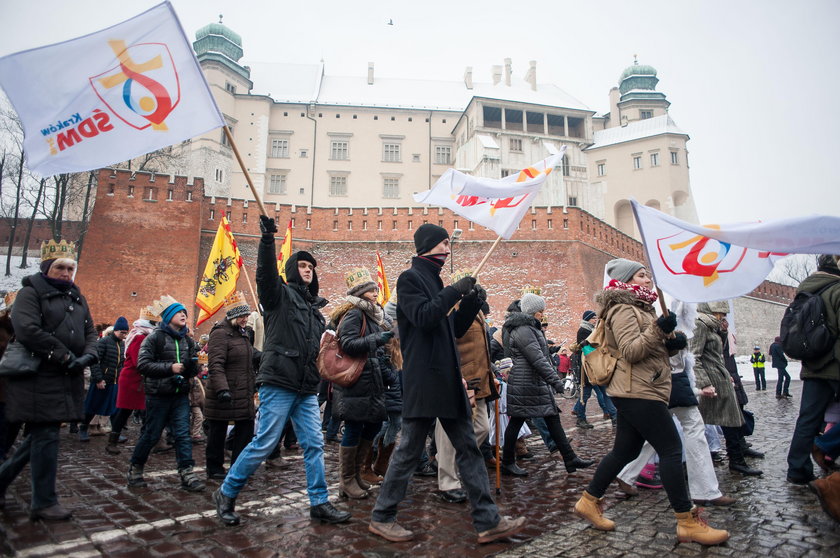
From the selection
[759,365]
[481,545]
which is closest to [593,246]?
[759,365]

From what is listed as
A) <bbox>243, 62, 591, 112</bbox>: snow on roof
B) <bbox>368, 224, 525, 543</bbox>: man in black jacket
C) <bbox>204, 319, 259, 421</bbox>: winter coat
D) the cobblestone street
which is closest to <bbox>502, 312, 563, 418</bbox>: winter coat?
the cobblestone street

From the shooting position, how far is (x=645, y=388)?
356 cm

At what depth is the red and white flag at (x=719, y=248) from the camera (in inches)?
137

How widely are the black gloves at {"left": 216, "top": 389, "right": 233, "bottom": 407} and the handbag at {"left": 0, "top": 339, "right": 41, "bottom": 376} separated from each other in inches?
62.4

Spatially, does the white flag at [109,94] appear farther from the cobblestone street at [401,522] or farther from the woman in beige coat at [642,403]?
the woman in beige coat at [642,403]

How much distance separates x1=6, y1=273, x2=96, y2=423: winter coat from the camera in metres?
3.87

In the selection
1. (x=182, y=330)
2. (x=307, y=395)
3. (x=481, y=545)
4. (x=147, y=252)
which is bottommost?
(x=481, y=545)

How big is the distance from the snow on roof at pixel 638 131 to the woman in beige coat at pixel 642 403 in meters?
44.6


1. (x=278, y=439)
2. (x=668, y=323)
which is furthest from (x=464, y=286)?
(x=278, y=439)

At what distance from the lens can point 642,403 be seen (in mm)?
3562

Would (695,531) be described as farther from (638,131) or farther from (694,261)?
(638,131)

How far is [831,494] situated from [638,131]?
4593 centimetres

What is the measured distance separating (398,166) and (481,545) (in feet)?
147

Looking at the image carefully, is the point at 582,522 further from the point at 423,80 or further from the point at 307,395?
the point at 423,80
